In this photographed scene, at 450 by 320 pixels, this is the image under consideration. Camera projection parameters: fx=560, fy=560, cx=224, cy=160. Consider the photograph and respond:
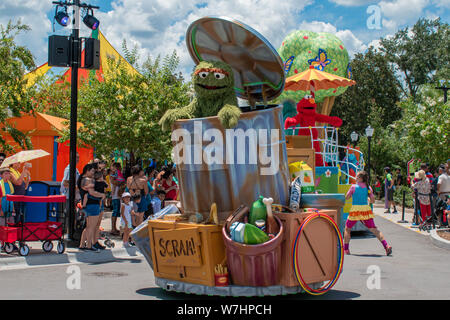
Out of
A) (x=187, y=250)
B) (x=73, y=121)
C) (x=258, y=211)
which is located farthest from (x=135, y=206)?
(x=258, y=211)

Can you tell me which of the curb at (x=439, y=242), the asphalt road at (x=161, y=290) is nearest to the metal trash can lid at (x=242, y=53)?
the asphalt road at (x=161, y=290)

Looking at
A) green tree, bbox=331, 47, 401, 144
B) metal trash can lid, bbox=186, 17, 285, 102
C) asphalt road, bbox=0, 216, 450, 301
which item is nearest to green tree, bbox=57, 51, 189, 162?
asphalt road, bbox=0, 216, 450, 301

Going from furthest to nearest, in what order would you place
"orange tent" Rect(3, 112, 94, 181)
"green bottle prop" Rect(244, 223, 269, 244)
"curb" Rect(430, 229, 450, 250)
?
"orange tent" Rect(3, 112, 94, 181), "curb" Rect(430, 229, 450, 250), "green bottle prop" Rect(244, 223, 269, 244)

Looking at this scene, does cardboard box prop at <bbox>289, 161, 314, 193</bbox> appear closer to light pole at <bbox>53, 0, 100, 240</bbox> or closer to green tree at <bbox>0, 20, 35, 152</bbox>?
light pole at <bbox>53, 0, 100, 240</bbox>

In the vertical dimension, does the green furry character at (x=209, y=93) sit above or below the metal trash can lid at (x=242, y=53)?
below

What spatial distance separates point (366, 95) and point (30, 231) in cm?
3880

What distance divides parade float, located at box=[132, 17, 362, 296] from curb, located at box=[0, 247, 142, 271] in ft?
9.63

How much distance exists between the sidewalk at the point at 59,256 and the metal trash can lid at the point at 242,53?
4.50 m

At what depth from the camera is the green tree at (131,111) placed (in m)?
16.8

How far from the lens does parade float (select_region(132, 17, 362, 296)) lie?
20.9 feet

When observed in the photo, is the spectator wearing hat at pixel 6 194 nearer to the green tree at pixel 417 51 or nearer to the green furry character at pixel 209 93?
the green furry character at pixel 209 93

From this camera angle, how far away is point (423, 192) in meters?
15.6

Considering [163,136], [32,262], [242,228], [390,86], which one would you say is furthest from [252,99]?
[390,86]
